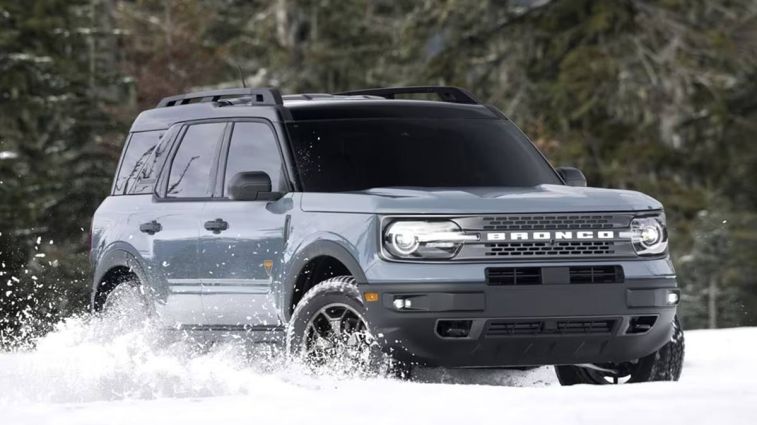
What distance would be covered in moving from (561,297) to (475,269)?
435mm

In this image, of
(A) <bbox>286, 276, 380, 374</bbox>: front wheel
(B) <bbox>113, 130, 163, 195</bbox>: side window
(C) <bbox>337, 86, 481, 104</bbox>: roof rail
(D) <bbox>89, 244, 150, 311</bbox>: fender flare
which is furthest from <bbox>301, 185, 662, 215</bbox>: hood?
(B) <bbox>113, 130, 163, 195</bbox>: side window

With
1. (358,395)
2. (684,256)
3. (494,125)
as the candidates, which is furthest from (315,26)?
(358,395)

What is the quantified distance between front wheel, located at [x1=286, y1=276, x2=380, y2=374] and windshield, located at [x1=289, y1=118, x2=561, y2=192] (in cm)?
77

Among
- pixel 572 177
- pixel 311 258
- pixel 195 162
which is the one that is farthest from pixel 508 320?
pixel 195 162

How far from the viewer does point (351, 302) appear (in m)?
8.68

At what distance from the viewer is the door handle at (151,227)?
10492 millimetres

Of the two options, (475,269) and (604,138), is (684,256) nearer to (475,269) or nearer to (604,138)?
(604,138)

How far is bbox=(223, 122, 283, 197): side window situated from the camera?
9.74 meters

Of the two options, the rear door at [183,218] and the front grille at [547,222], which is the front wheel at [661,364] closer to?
the front grille at [547,222]

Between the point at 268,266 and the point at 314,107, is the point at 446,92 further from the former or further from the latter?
the point at 268,266

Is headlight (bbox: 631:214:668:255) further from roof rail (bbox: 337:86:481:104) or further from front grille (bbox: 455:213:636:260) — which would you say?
roof rail (bbox: 337:86:481:104)

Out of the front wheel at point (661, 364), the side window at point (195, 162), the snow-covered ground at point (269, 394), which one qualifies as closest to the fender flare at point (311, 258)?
the snow-covered ground at point (269, 394)

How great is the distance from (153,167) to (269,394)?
2.94 meters

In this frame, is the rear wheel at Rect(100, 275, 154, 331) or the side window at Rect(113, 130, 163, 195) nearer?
the rear wheel at Rect(100, 275, 154, 331)
